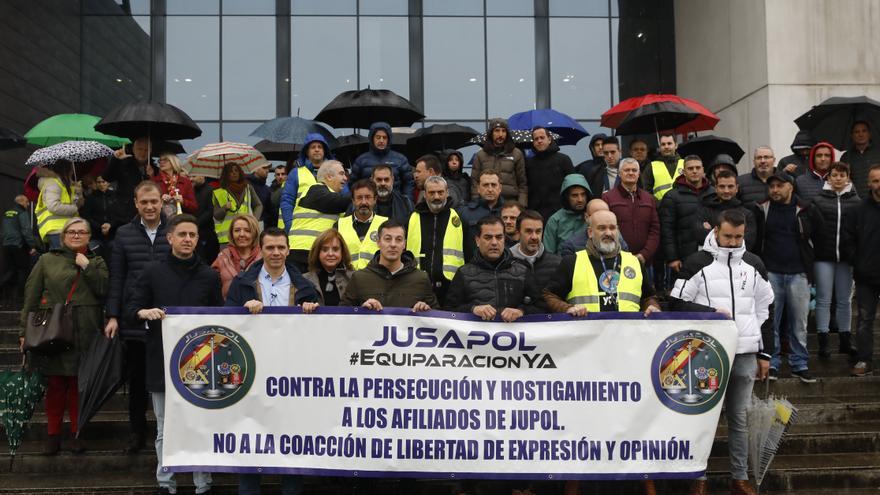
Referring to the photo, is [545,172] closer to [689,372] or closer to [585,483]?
[585,483]

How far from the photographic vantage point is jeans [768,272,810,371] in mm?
8656

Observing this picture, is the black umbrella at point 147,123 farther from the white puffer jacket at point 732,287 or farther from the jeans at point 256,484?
the white puffer jacket at point 732,287

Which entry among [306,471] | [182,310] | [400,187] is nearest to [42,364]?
[182,310]

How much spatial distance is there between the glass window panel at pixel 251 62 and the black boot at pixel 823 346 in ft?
44.5

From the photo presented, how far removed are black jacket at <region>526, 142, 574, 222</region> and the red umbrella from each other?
1937 millimetres

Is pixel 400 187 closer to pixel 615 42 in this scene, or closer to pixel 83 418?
pixel 83 418

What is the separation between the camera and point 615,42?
20125mm

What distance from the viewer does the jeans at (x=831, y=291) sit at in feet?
30.0

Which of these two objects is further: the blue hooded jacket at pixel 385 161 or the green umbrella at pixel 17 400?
the blue hooded jacket at pixel 385 161

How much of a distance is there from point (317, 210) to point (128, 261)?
2.00 metres

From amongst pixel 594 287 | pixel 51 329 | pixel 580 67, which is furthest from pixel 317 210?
pixel 580 67

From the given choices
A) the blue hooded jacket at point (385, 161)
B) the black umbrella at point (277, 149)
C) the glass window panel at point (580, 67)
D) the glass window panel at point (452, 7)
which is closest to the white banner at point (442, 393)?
the blue hooded jacket at point (385, 161)

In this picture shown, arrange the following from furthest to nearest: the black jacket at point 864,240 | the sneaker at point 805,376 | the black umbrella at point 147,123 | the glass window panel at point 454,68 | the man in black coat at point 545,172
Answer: the glass window panel at point 454,68 → the man in black coat at point 545,172 → the black umbrella at point 147,123 → the black jacket at point 864,240 → the sneaker at point 805,376

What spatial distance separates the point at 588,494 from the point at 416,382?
1702 millimetres
